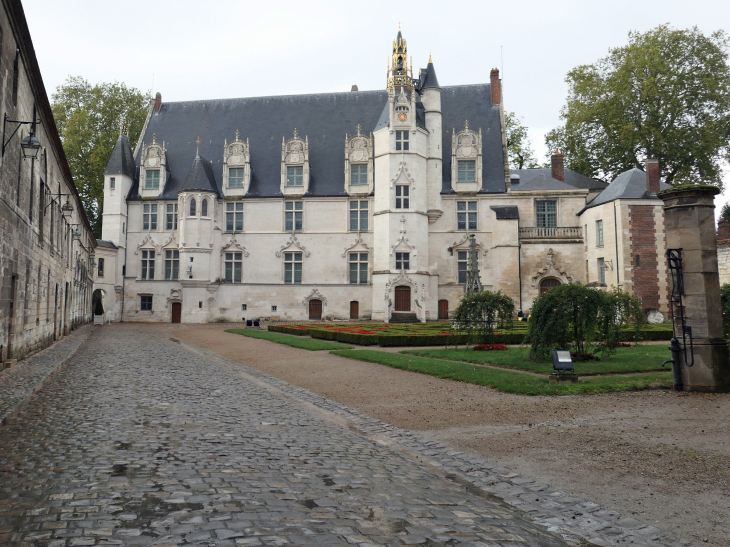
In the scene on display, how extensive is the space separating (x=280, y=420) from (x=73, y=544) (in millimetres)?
4704

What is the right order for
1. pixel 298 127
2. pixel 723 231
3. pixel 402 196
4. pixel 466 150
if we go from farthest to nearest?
1. pixel 298 127
2. pixel 466 150
3. pixel 402 196
4. pixel 723 231

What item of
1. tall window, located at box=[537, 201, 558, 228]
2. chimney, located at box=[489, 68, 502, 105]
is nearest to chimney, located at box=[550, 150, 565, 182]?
tall window, located at box=[537, 201, 558, 228]

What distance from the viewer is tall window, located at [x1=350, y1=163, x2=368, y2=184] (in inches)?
1719

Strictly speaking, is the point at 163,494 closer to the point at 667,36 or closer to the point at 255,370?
the point at 255,370

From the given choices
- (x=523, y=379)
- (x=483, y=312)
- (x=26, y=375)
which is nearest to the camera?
(x=523, y=379)

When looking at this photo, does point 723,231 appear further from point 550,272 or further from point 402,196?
point 402,196

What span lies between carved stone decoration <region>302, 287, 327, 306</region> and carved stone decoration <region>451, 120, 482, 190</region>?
43.6 feet

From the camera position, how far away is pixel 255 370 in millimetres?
15133

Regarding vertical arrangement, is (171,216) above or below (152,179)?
below

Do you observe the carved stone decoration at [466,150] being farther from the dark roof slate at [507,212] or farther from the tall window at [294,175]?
the tall window at [294,175]

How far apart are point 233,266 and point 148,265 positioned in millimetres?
7229

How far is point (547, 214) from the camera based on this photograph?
41312 millimetres

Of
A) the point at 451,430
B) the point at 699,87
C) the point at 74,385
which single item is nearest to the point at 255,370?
the point at 74,385

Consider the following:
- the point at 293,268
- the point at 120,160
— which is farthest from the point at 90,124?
the point at 293,268
